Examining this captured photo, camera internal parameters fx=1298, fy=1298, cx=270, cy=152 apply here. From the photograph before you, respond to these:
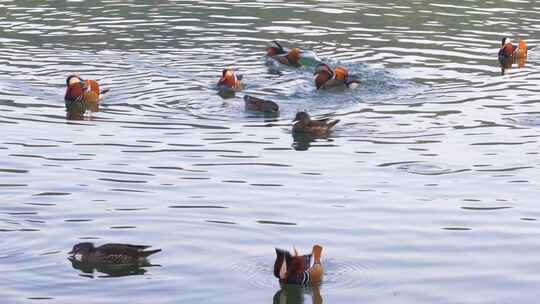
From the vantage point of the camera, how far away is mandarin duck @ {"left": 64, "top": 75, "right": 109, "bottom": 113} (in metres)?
24.6

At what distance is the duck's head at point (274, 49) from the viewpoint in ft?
95.3

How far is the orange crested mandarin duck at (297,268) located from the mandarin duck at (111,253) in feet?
5.32

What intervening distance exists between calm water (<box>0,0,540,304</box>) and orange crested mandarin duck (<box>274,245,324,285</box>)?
0.18m

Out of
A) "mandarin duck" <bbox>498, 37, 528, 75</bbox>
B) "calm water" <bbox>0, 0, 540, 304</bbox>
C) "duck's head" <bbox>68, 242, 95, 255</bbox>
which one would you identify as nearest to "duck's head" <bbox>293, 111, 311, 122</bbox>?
"calm water" <bbox>0, 0, 540, 304</bbox>

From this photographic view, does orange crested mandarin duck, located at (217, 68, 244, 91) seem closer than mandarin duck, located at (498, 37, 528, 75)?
Yes

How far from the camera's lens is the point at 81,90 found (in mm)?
24766

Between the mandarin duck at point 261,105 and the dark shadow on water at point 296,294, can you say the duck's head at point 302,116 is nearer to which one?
the mandarin duck at point 261,105

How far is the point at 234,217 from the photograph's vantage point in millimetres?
16812

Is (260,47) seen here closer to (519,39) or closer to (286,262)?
(519,39)

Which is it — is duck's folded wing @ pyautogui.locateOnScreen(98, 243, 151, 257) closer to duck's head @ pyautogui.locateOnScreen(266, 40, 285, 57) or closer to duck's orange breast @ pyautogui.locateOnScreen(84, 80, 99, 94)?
duck's orange breast @ pyautogui.locateOnScreen(84, 80, 99, 94)

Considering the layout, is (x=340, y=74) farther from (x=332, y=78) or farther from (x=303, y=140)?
(x=303, y=140)

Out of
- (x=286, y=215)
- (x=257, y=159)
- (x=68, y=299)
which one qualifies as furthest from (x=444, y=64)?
(x=68, y=299)

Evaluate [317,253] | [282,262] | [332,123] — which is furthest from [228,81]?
[282,262]

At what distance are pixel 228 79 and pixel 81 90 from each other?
9.79ft
